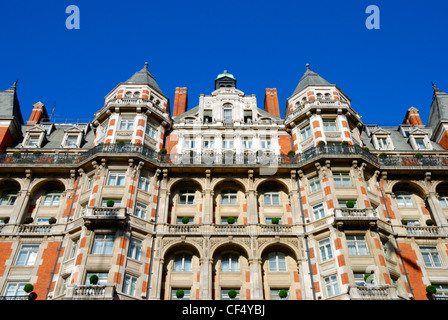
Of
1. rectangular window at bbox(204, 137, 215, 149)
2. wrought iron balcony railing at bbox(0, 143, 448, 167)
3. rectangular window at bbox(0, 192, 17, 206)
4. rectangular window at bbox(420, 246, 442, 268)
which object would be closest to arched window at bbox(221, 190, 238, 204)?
wrought iron balcony railing at bbox(0, 143, 448, 167)

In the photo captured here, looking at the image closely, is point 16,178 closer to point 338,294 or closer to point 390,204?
point 338,294

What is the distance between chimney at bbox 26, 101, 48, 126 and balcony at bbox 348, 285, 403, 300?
3612 cm

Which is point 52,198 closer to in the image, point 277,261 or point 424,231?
point 277,261

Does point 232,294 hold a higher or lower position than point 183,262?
lower

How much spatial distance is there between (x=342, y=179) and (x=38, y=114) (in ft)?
109

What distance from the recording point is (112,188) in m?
32.8

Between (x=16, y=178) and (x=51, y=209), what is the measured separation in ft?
13.6

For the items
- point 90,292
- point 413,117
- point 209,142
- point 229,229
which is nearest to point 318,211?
point 229,229

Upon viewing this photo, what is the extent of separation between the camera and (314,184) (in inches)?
1352

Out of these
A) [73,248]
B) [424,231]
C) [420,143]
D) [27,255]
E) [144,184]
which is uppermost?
[420,143]

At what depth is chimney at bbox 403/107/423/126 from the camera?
45987 millimetres

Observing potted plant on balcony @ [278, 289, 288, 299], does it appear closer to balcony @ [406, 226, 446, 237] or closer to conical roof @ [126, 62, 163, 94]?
balcony @ [406, 226, 446, 237]

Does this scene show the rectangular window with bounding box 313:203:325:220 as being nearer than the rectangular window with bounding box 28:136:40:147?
Yes

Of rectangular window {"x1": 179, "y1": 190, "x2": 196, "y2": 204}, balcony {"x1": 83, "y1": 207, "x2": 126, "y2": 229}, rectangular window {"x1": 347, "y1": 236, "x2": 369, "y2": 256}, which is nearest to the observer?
rectangular window {"x1": 347, "y1": 236, "x2": 369, "y2": 256}
